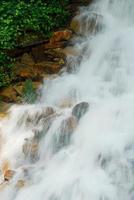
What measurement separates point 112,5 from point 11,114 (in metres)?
3.91

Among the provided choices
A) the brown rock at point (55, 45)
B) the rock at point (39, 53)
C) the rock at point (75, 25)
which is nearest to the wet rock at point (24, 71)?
the rock at point (39, 53)

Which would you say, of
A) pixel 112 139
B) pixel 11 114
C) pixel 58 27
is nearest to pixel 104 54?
pixel 58 27

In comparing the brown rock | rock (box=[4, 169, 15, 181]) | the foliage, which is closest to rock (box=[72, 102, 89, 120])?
rock (box=[4, 169, 15, 181])

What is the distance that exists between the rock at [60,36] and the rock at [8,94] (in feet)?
4.77

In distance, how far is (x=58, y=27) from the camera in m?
11.0

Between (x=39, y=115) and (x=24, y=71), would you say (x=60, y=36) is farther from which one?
(x=39, y=115)

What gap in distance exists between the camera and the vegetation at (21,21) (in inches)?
402

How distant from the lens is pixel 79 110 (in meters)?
8.08

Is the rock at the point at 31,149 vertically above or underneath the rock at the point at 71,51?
underneath

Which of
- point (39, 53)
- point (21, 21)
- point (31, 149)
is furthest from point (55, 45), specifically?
point (31, 149)

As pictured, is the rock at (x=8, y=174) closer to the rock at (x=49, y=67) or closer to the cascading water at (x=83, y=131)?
the cascading water at (x=83, y=131)

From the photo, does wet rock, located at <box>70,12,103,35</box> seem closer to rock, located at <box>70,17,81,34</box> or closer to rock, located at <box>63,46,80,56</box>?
rock, located at <box>70,17,81,34</box>

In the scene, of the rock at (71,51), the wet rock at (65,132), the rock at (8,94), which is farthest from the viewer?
the rock at (71,51)

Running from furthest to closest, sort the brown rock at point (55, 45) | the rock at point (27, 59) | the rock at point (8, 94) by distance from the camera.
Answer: the brown rock at point (55, 45), the rock at point (27, 59), the rock at point (8, 94)
